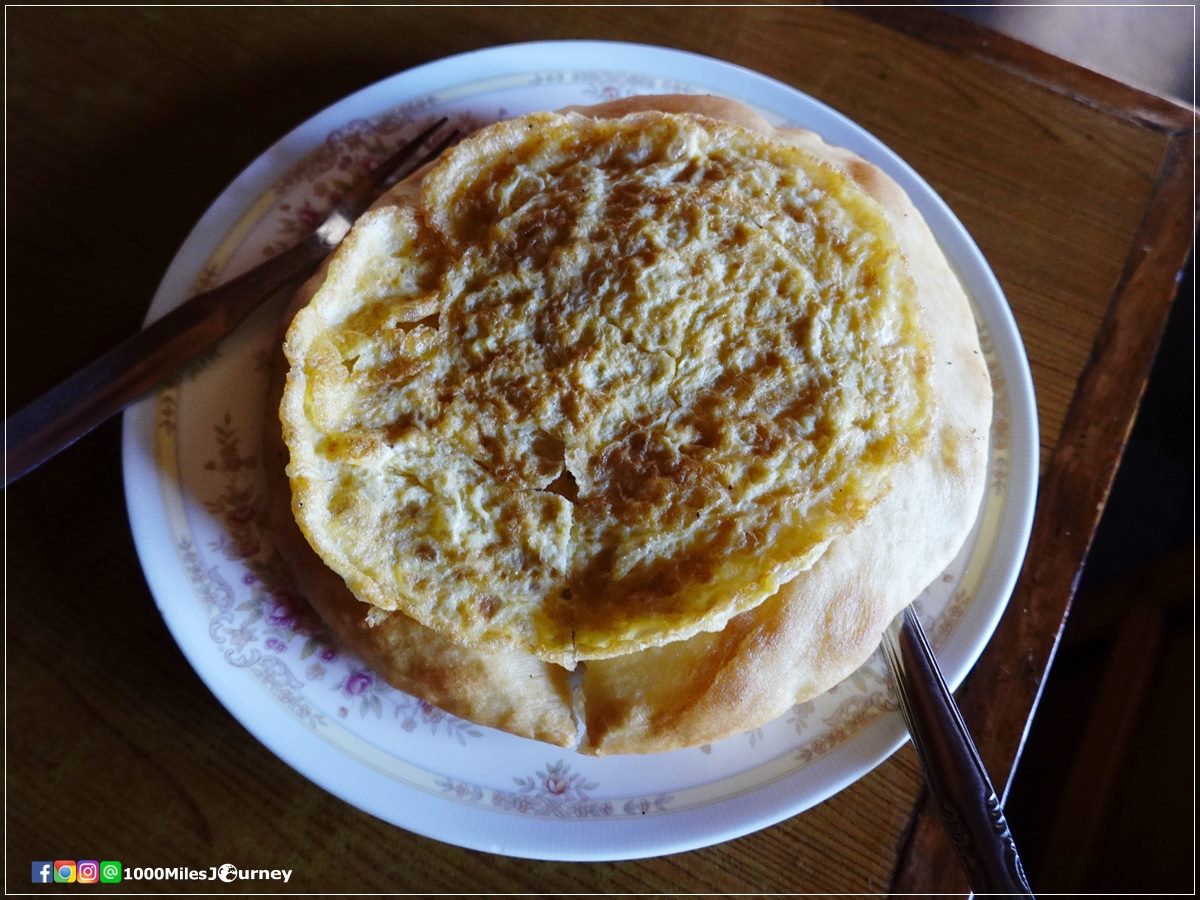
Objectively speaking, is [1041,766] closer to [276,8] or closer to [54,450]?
[54,450]

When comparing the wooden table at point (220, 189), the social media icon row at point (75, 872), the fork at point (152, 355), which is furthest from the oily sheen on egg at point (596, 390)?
the social media icon row at point (75, 872)

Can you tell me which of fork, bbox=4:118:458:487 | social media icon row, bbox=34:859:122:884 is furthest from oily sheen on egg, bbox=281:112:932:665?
social media icon row, bbox=34:859:122:884

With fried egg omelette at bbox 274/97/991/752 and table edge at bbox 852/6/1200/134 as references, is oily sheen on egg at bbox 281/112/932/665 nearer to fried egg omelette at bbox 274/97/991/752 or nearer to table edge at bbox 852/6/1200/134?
fried egg omelette at bbox 274/97/991/752

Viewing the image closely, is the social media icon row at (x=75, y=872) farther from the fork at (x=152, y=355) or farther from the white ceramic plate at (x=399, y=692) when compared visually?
the fork at (x=152, y=355)

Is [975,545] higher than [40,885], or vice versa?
[975,545]

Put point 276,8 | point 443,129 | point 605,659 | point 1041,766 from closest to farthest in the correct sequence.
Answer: point 605,659, point 443,129, point 276,8, point 1041,766

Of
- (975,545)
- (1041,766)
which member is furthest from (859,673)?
(1041,766)
